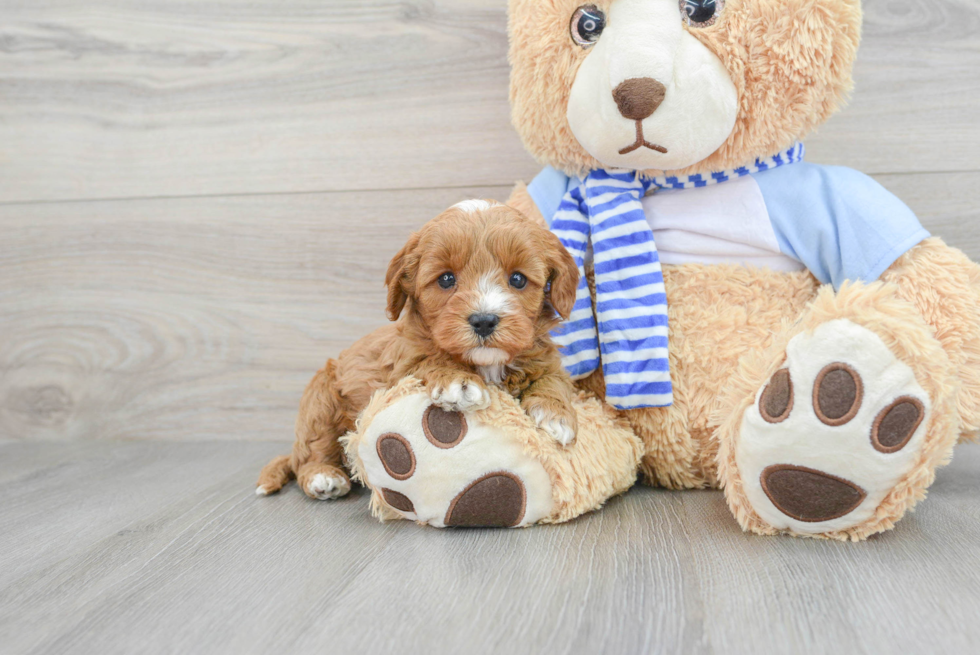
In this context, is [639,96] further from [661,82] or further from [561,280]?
[561,280]

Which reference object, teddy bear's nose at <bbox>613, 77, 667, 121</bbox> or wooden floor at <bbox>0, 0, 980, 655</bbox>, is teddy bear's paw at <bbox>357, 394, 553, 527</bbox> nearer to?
wooden floor at <bbox>0, 0, 980, 655</bbox>

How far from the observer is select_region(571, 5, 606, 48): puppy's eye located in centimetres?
123

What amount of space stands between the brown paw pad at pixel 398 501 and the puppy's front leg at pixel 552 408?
25 centimetres

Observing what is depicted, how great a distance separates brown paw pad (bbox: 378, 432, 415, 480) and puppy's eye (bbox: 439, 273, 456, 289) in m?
0.25

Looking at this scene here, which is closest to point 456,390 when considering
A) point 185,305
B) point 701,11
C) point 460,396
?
point 460,396

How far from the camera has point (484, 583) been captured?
967mm

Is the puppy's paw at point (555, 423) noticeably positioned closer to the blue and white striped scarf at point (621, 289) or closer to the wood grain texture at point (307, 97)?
the blue and white striped scarf at point (621, 289)

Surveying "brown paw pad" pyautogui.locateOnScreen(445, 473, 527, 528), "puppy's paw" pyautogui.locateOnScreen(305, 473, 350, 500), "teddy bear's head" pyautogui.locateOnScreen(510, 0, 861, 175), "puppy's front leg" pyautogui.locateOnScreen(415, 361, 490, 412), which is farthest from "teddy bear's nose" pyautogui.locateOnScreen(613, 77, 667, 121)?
"puppy's paw" pyautogui.locateOnScreen(305, 473, 350, 500)

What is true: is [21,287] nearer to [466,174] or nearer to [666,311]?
[466,174]

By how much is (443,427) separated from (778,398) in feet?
1.65

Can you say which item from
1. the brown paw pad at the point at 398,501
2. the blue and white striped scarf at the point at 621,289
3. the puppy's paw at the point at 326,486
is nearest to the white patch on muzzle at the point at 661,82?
the blue and white striped scarf at the point at 621,289

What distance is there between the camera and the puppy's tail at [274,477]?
1.48 m

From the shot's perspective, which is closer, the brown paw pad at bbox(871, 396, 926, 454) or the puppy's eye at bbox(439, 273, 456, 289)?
the brown paw pad at bbox(871, 396, 926, 454)

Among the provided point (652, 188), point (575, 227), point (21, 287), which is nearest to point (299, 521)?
point (575, 227)
